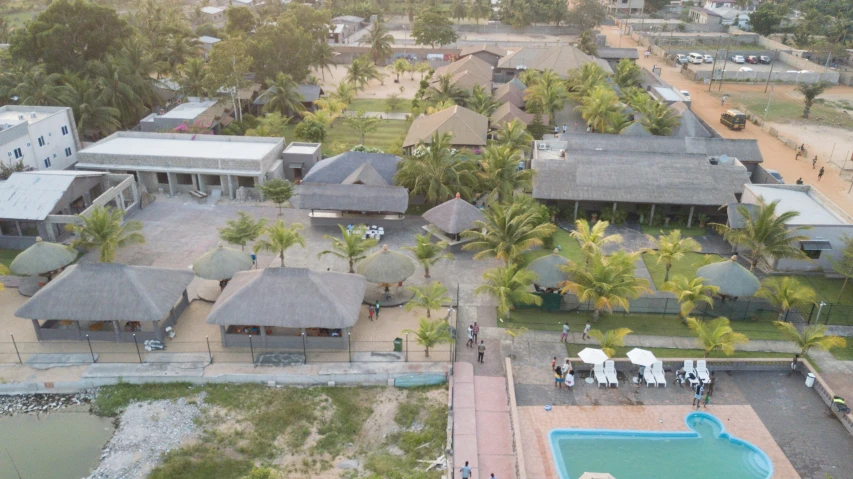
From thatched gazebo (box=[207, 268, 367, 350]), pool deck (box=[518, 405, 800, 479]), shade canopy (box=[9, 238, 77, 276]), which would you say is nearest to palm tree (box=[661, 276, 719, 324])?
pool deck (box=[518, 405, 800, 479])

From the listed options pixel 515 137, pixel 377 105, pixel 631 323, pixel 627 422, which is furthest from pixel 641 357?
pixel 377 105

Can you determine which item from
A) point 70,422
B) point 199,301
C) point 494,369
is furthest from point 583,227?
point 70,422

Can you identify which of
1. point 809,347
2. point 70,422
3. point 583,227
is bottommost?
point 70,422

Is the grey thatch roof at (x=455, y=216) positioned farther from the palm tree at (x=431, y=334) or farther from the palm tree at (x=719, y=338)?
the palm tree at (x=719, y=338)

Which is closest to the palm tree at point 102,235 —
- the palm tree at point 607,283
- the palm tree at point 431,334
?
the palm tree at point 431,334

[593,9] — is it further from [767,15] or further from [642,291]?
[642,291]

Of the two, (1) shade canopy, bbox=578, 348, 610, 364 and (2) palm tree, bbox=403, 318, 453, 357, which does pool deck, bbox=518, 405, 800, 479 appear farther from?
(2) palm tree, bbox=403, 318, 453, 357
